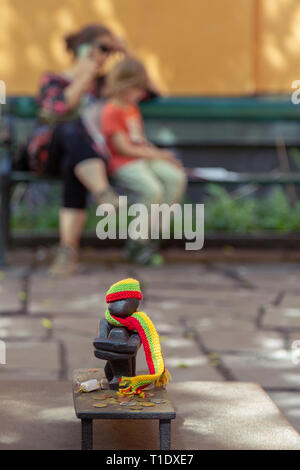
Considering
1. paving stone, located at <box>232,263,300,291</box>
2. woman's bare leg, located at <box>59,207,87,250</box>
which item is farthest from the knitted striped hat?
woman's bare leg, located at <box>59,207,87,250</box>

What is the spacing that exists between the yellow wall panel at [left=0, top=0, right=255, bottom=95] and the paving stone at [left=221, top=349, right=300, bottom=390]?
460 cm

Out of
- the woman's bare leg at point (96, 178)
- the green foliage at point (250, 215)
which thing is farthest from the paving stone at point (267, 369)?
the green foliage at point (250, 215)

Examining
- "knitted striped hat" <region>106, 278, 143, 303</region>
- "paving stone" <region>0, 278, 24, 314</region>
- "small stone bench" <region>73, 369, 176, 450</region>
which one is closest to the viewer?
"small stone bench" <region>73, 369, 176, 450</region>

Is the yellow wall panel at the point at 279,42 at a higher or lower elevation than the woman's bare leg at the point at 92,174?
higher

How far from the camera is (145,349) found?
6.71 ft

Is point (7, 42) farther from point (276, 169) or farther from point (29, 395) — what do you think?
point (29, 395)

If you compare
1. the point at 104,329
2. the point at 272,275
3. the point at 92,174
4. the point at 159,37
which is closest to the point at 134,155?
the point at 92,174

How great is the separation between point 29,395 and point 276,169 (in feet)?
18.9

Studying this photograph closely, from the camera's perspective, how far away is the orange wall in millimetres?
7605

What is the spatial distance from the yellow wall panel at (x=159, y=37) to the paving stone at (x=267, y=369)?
4.60m

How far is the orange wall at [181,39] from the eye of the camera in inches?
299

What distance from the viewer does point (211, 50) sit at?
7746 mm

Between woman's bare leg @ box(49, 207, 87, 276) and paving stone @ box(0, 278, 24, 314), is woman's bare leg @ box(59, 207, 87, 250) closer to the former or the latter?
woman's bare leg @ box(49, 207, 87, 276)

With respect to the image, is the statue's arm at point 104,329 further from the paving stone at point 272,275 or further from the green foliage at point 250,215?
the green foliage at point 250,215
